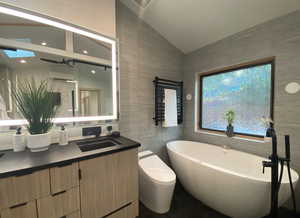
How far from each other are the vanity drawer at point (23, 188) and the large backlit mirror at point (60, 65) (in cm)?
66

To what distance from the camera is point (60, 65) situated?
140 cm

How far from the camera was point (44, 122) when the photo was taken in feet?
3.67

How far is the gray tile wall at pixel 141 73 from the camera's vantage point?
1914mm

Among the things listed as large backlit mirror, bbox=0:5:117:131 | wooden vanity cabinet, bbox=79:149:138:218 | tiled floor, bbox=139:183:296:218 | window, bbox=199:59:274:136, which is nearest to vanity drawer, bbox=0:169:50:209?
wooden vanity cabinet, bbox=79:149:138:218

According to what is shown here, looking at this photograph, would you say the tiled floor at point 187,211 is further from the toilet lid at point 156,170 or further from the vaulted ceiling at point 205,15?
the vaulted ceiling at point 205,15

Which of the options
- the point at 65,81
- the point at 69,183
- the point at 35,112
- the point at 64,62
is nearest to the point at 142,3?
the point at 64,62

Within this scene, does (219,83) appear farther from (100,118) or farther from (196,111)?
(100,118)

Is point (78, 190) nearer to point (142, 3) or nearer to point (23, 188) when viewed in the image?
point (23, 188)

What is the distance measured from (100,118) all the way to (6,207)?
3.41 feet

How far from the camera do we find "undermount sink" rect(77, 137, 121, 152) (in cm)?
135

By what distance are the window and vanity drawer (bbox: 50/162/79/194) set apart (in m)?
2.33

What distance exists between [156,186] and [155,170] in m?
0.27

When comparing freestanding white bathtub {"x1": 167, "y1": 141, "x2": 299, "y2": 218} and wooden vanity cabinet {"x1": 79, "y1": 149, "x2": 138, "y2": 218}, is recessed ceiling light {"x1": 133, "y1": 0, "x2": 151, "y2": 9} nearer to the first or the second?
wooden vanity cabinet {"x1": 79, "y1": 149, "x2": 138, "y2": 218}

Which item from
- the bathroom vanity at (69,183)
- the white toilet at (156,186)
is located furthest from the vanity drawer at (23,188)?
the white toilet at (156,186)
